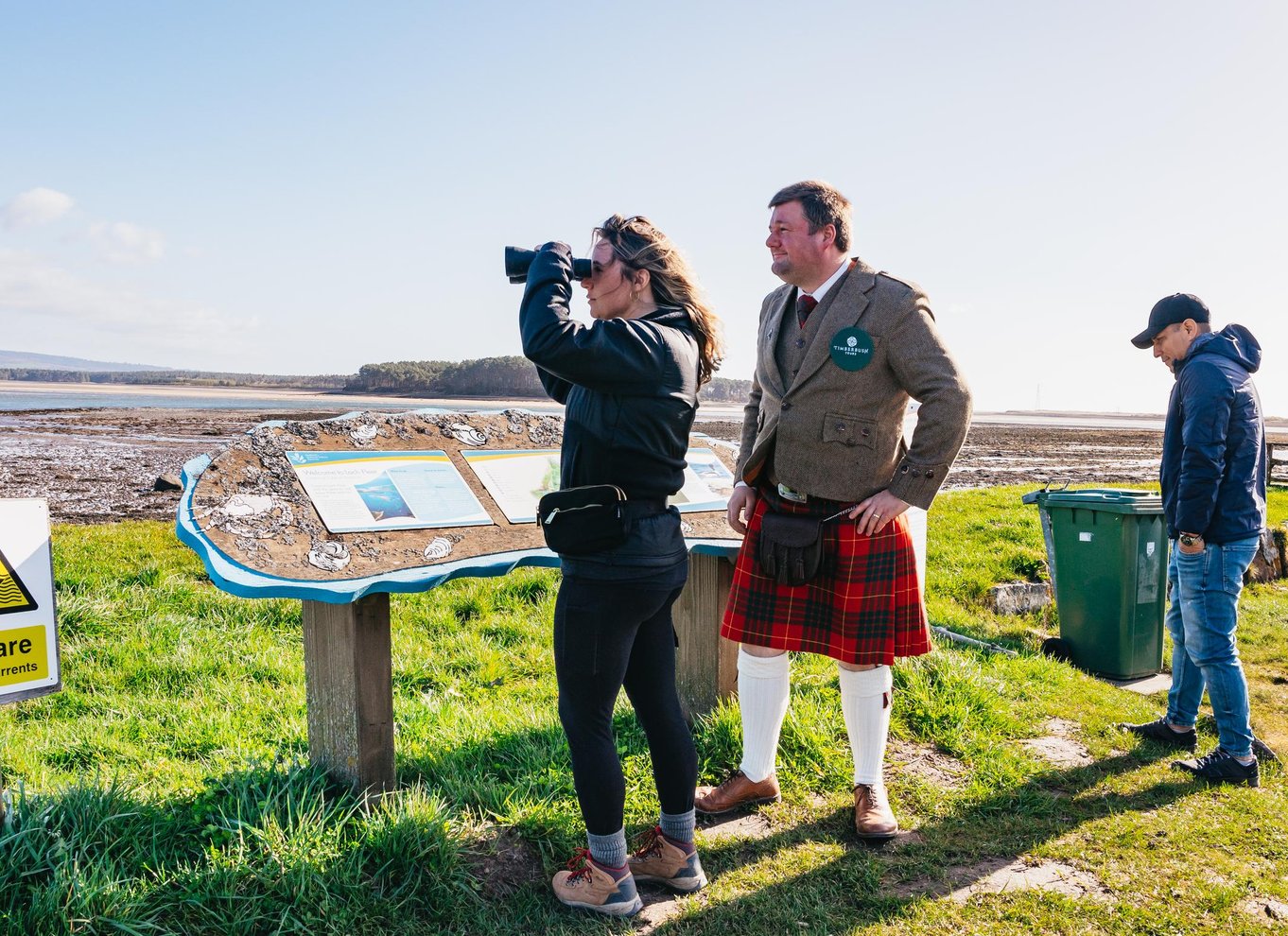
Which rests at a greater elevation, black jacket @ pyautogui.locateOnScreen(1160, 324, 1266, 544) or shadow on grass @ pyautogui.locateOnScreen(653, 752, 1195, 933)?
black jacket @ pyautogui.locateOnScreen(1160, 324, 1266, 544)

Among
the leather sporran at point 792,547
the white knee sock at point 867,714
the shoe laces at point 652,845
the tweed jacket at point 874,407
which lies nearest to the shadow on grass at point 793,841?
the shoe laces at point 652,845

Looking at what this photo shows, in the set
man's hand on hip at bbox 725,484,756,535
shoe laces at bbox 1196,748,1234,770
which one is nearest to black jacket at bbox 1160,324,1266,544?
shoe laces at bbox 1196,748,1234,770

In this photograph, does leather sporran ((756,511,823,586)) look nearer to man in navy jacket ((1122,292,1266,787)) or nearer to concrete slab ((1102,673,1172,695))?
man in navy jacket ((1122,292,1266,787))

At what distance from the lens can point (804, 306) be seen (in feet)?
9.98

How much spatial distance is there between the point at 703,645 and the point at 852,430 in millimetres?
1441

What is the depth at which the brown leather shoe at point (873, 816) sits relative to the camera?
3.10 meters

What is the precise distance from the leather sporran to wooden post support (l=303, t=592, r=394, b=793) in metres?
1.27

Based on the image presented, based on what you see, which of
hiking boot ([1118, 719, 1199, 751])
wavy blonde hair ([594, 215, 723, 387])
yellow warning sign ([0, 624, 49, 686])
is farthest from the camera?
hiking boot ([1118, 719, 1199, 751])

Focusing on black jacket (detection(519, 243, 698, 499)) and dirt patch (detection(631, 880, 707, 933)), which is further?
dirt patch (detection(631, 880, 707, 933))

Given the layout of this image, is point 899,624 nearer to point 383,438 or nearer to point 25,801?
point 383,438

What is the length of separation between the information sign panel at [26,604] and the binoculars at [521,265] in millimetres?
1364

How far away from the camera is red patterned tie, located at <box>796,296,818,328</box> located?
3025mm

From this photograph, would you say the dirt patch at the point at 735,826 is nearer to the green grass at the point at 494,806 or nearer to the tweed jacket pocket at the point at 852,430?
the green grass at the point at 494,806

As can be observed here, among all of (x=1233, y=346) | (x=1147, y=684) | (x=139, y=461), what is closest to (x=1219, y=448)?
(x=1233, y=346)
